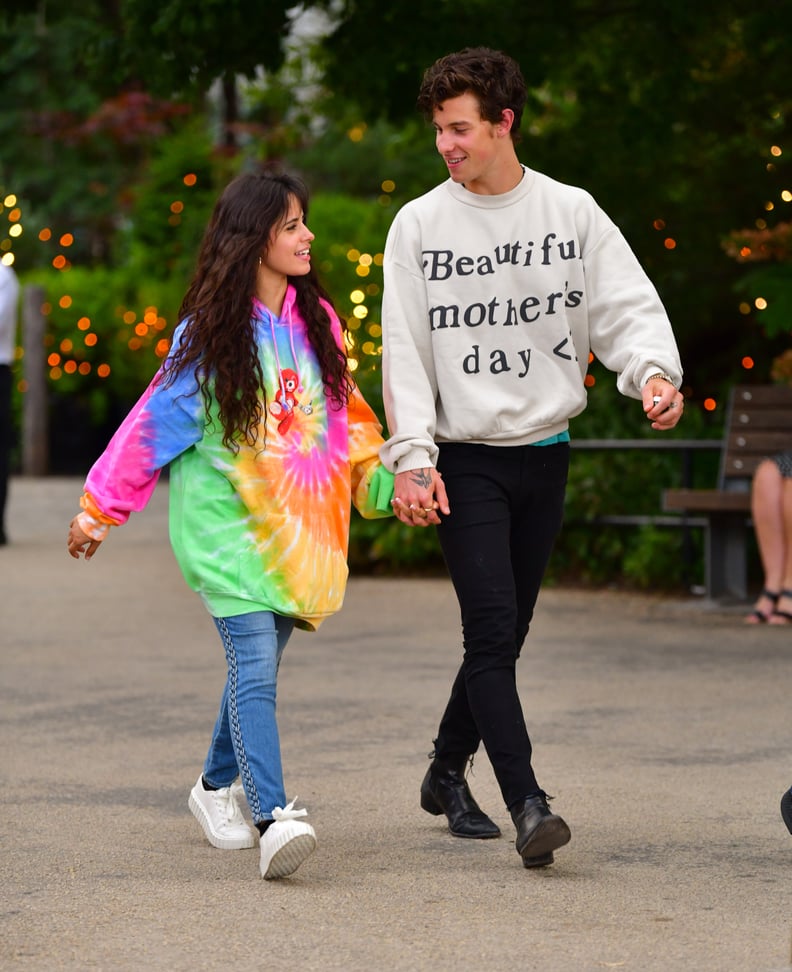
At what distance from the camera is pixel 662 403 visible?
4.27 m

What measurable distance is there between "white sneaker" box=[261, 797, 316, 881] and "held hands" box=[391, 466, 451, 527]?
733mm

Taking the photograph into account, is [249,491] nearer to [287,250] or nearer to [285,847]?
[287,250]

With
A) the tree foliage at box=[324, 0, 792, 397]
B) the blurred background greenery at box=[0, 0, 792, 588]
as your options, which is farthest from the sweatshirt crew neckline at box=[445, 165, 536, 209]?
the tree foliage at box=[324, 0, 792, 397]

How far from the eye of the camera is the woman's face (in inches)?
179

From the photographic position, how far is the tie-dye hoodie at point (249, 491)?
4.43 m

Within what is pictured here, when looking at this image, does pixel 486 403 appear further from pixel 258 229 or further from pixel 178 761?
pixel 178 761

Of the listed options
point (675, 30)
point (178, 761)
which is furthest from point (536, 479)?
point (675, 30)

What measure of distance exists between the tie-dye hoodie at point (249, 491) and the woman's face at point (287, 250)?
0.43 ft

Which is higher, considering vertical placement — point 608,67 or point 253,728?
point 608,67

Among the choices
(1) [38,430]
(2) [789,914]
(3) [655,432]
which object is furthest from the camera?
(1) [38,430]

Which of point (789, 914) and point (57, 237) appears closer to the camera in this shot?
point (789, 914)

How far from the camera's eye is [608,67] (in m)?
11.0

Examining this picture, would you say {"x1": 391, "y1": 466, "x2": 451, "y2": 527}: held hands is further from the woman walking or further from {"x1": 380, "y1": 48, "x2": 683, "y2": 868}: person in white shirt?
the woman walking

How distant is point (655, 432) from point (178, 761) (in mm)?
5476
